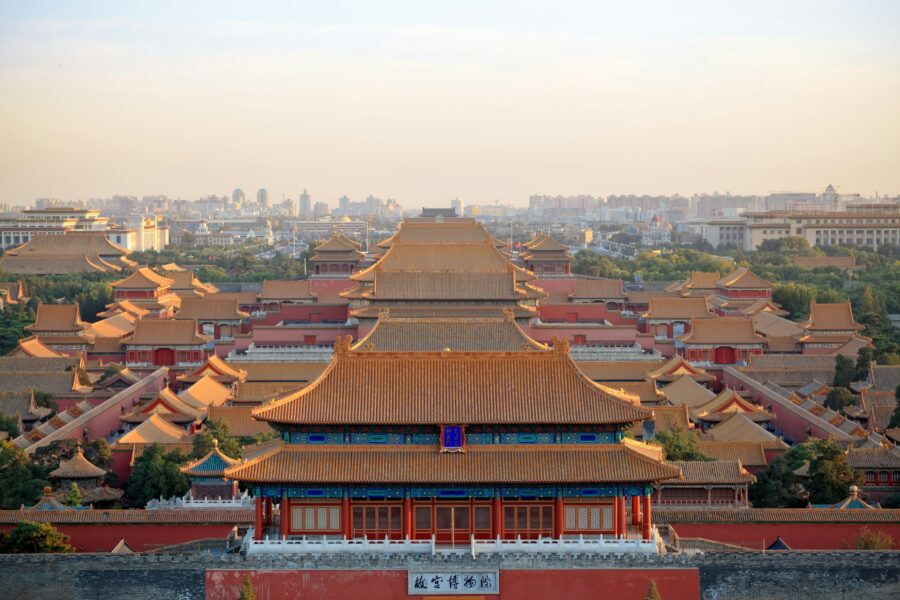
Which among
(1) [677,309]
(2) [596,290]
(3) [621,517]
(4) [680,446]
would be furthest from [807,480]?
(2) [596,290]

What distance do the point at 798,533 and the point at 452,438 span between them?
6.26 m

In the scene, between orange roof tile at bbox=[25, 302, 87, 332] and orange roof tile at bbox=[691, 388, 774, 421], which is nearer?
orange roof tile at bbox=[691, 388, 774, 421]

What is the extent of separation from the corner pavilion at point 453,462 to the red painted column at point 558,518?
0.02 metres

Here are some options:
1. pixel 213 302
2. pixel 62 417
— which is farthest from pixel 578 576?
pixel 213 302

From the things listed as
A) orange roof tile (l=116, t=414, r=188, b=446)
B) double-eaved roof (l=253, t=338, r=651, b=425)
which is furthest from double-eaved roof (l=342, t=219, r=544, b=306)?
double-eaved roof (l=253, t=338, r=651, b=425)

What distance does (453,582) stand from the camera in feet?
62.5

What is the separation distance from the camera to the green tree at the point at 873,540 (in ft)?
68.6

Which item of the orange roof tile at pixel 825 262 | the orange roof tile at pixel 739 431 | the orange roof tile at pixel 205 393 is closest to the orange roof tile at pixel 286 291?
the orange roof tile at pixel 205 393

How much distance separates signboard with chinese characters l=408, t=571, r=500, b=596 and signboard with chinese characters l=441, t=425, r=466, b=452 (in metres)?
1.76

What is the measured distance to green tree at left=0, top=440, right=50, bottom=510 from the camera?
981 inches

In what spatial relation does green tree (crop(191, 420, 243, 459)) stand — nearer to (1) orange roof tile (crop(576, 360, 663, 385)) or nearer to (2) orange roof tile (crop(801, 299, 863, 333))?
(1) orange roof tile (crop(576, 360, 663, 385))

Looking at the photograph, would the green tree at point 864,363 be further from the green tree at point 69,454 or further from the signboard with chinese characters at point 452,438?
the green tree at point 69,454

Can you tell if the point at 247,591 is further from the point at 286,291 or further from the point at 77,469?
the point at 286,291

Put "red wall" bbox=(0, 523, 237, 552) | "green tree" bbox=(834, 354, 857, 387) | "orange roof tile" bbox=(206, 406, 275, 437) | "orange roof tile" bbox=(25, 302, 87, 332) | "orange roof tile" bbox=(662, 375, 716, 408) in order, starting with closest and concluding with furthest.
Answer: "red wall" bbox=(0, 523, 237, 552)
"orange roof tile" bbox=(206, 406, 275, 437)
"orange roof tile" bbox=(662, 375, 716, 408)
"green tree" bbox=(834, 354, 857, 387)
"orange roof tile" bbox=(25, 302, 87, 332)
